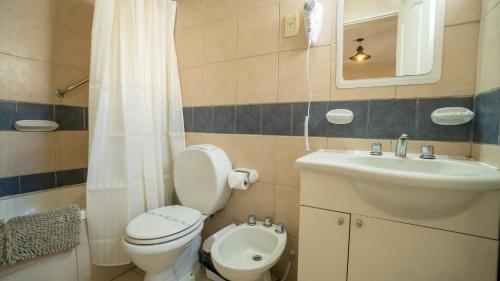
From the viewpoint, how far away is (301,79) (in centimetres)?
122

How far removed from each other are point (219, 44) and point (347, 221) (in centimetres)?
135

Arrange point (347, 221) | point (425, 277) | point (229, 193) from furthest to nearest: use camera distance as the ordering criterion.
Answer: point (229, 193), point (347, 221), point (425, 277)

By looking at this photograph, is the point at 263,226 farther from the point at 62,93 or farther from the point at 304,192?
the point at 62,93

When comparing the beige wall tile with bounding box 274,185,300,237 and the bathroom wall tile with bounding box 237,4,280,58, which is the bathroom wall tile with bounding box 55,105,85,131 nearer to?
the bathroom wall tile with bounding box 237,4,280,58

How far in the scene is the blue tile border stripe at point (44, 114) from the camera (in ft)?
4.25

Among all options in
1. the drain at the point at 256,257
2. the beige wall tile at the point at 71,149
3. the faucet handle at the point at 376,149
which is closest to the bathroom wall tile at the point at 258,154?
the drain at the point at 256,257

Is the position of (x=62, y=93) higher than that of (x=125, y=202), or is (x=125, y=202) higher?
(x=62, y=93)

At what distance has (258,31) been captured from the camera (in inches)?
53.1

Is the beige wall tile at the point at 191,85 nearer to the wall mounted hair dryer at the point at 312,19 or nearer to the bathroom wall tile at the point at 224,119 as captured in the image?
the bathroom wall tile at the point at 224,119

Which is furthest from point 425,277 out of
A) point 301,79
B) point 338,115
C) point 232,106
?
point 232,106

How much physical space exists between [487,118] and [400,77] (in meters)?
0.35

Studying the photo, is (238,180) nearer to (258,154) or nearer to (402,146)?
(258,154)

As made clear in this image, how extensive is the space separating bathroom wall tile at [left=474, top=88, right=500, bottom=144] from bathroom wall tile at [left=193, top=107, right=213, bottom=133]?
1394mm

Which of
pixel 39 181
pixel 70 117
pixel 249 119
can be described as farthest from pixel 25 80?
pixel 249 119
